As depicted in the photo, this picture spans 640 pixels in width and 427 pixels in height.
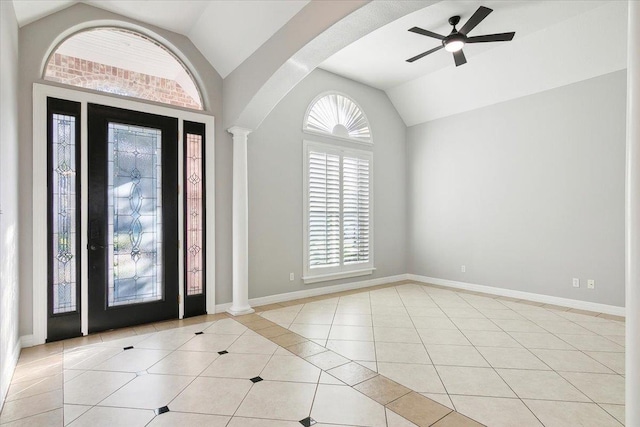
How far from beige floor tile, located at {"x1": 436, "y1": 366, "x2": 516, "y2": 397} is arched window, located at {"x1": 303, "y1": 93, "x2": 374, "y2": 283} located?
9.57 feet

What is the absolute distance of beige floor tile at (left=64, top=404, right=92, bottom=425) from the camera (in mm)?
2104

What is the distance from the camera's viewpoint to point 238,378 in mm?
2646

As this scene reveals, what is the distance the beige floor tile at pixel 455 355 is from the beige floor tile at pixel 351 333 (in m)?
0.64

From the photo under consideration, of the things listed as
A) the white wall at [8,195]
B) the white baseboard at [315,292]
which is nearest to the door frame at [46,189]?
the white wall at [8,195]

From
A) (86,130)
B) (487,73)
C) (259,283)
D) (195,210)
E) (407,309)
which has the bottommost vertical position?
(407,309)

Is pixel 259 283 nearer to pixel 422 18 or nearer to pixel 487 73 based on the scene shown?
pixel 422 18

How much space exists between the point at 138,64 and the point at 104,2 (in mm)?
657

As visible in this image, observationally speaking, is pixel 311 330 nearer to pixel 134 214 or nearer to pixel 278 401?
pixel 278 401

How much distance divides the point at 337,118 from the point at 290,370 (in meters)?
4.34

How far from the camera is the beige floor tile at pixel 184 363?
2.77 meters

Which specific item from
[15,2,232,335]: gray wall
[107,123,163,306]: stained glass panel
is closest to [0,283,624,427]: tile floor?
[107,123,163,306]: stained glass panel

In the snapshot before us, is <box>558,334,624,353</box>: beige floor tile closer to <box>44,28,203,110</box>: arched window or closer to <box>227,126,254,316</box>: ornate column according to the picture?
<box>227,126,254,316</box>: ornate column

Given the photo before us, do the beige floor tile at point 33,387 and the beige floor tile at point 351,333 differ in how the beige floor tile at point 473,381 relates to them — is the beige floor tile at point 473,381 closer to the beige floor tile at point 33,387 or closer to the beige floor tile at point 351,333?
the beige floor tile at point 351,333

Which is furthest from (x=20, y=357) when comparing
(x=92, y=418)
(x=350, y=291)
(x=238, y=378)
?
(x=350, y=291)
